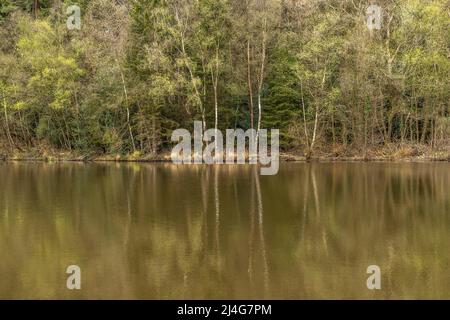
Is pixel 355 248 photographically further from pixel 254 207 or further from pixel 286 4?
pixel 286 4

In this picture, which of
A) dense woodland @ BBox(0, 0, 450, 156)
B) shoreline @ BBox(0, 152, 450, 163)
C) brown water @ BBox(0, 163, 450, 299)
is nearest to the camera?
brown water @ BBox(0, 163, 450, 299)

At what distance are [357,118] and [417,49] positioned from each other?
6.85 m

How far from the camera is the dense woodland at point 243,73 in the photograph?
147ft

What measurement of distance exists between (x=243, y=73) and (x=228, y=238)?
3446cm

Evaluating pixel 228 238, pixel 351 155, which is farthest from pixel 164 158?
pixel 228 238

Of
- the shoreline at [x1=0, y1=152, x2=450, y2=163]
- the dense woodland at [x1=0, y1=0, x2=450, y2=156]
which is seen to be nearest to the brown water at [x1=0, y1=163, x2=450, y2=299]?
the shoreline at [x1=0, y1=152, x2=450, y2=163]

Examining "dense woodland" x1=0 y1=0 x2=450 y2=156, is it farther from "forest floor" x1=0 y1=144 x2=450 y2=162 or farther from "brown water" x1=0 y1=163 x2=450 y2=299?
"brown water" x1=0 y1=163 x2=450 y2=299

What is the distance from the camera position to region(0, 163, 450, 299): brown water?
11445mm

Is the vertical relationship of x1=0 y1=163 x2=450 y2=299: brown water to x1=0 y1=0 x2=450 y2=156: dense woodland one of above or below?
below

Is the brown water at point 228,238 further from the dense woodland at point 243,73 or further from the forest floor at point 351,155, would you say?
the dense woodland at point 243,73

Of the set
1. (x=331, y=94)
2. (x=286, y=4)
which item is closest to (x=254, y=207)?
(x=331, y=94)

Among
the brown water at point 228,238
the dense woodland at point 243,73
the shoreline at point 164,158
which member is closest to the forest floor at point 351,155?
the shoreline at point 164,158

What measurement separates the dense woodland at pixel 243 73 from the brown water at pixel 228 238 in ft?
55.0

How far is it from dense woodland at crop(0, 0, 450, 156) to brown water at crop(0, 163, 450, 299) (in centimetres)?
1677
